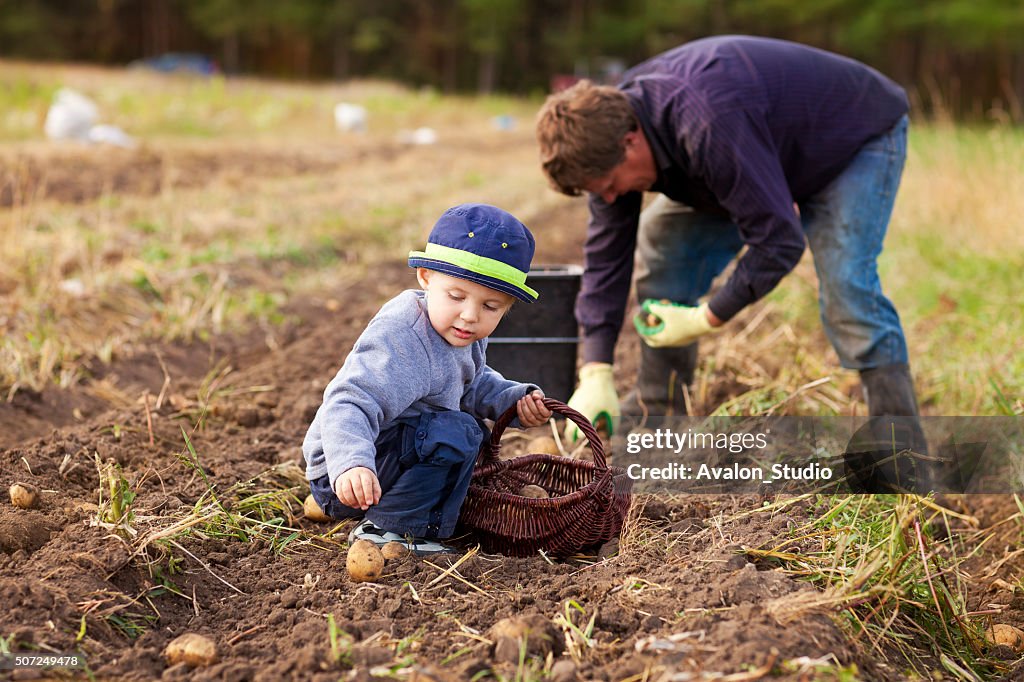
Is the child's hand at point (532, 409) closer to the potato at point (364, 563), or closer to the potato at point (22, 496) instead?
the potato at point (364, 563)

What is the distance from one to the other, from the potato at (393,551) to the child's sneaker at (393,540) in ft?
0.14

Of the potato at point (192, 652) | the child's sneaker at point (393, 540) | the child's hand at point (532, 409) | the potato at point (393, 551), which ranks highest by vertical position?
the child's hand at point (532, 409)

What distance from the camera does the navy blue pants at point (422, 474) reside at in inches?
A: 101

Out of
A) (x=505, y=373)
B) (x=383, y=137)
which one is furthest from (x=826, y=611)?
(x=383, y=137)

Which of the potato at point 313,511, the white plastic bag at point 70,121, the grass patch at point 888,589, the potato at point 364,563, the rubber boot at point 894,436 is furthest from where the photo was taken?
the white plastic bag at point 70,121

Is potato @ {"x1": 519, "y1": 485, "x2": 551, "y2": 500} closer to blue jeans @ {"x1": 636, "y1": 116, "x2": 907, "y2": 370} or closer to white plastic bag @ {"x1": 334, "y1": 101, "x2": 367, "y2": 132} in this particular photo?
blue jeans @ {"x1": 636, "y1": 116, "x2": 907, "y2": 370}

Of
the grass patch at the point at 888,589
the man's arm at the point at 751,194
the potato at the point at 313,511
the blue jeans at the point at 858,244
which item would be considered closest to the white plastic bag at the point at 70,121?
the blue jeans at the point at 858,244

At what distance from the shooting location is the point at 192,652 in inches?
76.3

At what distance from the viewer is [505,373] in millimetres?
3693

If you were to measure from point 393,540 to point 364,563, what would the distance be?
27cm

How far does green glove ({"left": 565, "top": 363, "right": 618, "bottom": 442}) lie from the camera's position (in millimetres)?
3420

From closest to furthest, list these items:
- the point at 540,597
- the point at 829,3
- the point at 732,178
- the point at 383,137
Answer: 1. the point at 540,597
2. the point at 732,178
3. the point at 383,137
4. the point at 829,3

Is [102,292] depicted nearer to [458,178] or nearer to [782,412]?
[782,412]

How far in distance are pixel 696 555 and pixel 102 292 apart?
3.44 metres
